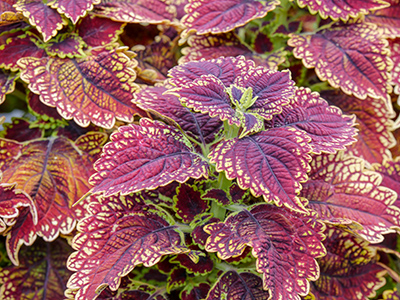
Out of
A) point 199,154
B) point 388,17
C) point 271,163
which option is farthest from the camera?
point 388,17

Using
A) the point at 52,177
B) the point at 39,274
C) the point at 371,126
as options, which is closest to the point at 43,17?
the point at 52,177

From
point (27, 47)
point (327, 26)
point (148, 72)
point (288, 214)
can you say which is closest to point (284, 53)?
point (327, 26)

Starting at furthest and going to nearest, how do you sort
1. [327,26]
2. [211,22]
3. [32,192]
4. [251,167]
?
1. [327,26]
2. [211,22]
3. [32,192]
4. [251,167]

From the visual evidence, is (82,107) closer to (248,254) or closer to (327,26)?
(248,254)

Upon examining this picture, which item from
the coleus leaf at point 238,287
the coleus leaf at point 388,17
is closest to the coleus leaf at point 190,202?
the coleus leaf at point 238,287

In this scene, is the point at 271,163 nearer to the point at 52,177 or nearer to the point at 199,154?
the point at 199,154
